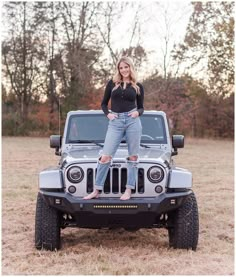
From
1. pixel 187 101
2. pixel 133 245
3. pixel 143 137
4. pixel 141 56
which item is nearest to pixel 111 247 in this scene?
pixel 133 245

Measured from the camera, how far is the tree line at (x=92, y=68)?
30.2m

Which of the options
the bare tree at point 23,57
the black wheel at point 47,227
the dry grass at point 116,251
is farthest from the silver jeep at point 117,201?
the bare tree at point 23,57

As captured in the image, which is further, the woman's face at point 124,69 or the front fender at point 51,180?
the woman's face at point 124,69

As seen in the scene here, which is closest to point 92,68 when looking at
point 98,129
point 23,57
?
point 23,57

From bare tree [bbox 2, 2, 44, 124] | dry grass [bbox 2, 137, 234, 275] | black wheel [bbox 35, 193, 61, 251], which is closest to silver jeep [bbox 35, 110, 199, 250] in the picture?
black wheel [bbox 35, 193, 61, 251]

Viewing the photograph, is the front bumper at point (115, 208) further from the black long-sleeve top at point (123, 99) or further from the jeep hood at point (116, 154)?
the black long-sleeve top at point (123, 99)

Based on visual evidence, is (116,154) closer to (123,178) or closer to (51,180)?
(123,178)

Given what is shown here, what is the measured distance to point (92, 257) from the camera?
207 inches

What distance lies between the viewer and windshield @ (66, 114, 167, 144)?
6688mm

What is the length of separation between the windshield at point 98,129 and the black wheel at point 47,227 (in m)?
1.37

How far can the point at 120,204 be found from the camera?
519 cm

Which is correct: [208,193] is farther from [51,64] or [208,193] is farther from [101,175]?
[51,64]

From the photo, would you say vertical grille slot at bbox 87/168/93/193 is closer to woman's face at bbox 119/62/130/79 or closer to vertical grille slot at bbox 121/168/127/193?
vertical grille slot at bbox 121/168/127/193

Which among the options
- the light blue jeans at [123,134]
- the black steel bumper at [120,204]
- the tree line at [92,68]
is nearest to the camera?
the black steel bumper at [120,204]
